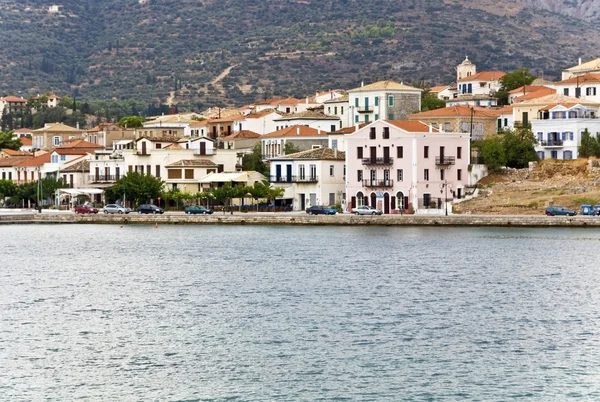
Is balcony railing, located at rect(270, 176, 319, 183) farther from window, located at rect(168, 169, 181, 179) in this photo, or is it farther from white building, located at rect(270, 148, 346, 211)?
window, located at rect(168, 169, 181, 179)

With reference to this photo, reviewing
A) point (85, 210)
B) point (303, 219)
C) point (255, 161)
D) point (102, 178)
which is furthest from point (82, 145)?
point (303, 219)

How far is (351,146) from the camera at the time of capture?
87.9 metres

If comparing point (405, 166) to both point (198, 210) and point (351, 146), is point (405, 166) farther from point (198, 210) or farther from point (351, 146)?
point (198, 210)

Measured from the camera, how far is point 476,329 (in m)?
39.7

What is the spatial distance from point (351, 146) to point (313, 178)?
443cm

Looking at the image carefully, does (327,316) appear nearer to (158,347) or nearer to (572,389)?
(158,347)

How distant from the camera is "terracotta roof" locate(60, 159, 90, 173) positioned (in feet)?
359

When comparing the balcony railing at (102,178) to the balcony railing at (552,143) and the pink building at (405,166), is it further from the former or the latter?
the balcony railing at (552,143)

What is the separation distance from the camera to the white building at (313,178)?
90.7m

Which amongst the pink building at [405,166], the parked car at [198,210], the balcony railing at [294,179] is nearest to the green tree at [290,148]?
the balcony railing at [294,179]

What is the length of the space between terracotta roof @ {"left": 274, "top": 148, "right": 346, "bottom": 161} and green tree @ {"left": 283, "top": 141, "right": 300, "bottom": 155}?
6.09m

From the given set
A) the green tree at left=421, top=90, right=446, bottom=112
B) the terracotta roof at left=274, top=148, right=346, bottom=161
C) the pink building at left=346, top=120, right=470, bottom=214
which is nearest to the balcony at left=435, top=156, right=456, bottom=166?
the pink building at left=346, top=120, right=470, bottom=214

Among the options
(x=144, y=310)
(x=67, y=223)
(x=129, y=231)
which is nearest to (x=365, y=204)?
(x=129, y=231)

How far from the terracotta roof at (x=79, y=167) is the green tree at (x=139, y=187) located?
37.3 ft
